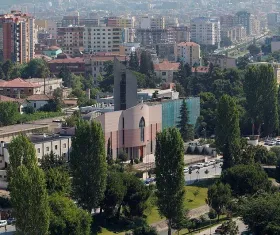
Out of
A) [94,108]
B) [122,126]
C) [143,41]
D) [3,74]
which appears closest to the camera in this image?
[122,126]

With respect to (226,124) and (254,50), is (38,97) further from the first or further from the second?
(254,50)

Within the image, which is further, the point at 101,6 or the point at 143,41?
the point at 101,6

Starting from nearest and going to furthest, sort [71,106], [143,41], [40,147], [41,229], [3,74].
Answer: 1. [41,229]
2. [40,147]
3. [71,106]
4. [3,74]
5. [143,41]

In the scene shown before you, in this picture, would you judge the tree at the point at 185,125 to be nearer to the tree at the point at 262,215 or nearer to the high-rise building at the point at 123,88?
the high-rise building at the point at 123,88

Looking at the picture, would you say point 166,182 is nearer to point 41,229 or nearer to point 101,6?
point 41,229

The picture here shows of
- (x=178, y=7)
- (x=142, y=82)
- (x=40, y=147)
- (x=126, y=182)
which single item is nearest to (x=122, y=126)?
(x=40, y=147)

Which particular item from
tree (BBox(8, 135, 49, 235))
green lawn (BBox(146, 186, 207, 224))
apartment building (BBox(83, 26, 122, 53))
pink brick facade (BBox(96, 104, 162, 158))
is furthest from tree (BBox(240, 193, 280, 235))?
apartment building (BBox(83, 26, 122, 53))
